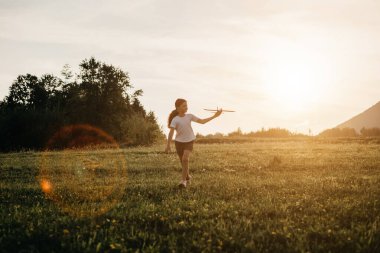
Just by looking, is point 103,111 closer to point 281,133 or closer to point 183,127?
point 281,133

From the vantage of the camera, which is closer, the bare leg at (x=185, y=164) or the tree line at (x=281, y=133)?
the bare leg at (x=185, y=164)

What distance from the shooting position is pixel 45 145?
141 feet

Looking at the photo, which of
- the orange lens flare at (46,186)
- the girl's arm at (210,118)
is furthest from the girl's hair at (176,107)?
the orange lens flare at (46,186)

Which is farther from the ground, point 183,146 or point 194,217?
point 183,146

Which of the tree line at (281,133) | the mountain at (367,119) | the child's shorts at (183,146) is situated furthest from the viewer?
the mountain at (367,119)

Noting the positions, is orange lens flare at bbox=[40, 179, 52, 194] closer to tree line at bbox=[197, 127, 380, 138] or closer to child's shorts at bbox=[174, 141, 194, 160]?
child's shorts at bbox=[174, 141, 194, 160]

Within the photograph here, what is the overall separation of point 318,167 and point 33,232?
42.4 ft

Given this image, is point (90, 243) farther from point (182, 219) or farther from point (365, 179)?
point (365, 179)

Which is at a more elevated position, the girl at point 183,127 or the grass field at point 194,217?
the girl at point 183,127

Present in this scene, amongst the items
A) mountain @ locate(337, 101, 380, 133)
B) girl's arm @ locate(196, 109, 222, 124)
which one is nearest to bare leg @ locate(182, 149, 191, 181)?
girl's arm @ locate(196, 109, 222, 124)

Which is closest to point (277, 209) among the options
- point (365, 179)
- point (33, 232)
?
point (33, 232)

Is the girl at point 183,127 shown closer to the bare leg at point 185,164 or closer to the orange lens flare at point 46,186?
the bare leg at point 185,164

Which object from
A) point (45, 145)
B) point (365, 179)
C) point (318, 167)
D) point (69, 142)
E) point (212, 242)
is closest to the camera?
point (212, 242)

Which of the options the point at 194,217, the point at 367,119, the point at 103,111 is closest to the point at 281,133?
the point at 103,111
